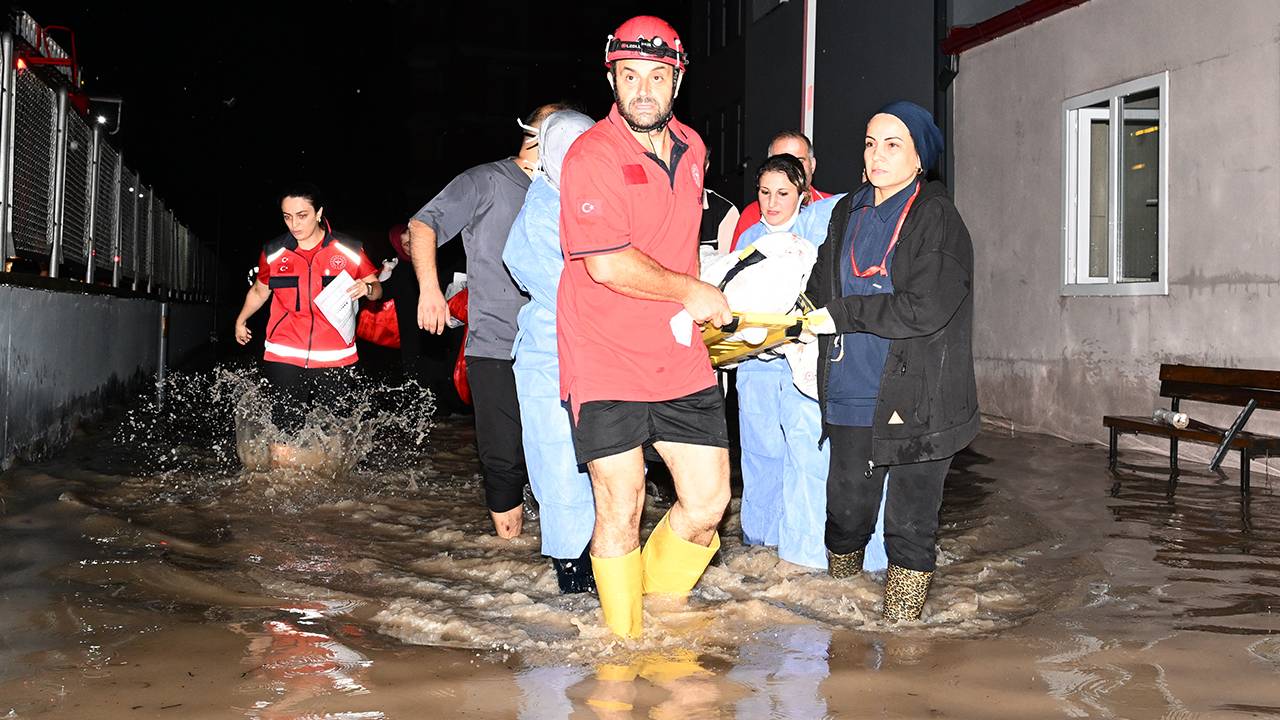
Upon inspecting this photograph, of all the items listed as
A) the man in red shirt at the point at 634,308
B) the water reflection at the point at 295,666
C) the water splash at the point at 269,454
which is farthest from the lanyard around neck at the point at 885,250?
the water splash at the point at 269,454

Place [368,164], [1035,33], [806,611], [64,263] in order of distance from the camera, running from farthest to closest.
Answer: [368,164], [1035,33], [64,263], [806,611]

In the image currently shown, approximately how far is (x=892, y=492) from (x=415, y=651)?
1.73 metres

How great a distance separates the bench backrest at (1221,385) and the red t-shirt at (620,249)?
5.60 metres

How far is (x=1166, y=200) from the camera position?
9.97m

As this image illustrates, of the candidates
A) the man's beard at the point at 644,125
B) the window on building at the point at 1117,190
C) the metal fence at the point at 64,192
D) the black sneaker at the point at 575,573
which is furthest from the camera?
the window on building at the point at 1117,190

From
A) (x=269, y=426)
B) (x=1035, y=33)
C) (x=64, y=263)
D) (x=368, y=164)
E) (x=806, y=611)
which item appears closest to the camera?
(x=806, y=611)

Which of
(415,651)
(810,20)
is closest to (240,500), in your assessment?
(415,651)

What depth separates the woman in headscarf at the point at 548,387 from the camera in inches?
186

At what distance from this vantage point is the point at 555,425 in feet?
15.9

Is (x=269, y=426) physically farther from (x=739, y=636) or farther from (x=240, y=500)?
(x=739, y=636)

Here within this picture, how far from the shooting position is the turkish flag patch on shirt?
391 centimetres

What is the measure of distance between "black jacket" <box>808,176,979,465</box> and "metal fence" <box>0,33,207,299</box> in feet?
19.1

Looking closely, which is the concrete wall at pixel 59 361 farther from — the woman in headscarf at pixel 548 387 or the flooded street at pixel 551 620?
the woman in headscarf at pixel 548 387

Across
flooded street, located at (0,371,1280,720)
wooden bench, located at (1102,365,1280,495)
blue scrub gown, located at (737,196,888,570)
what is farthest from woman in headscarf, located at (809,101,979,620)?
wooden bench, located at (1102,365,1280,495)
